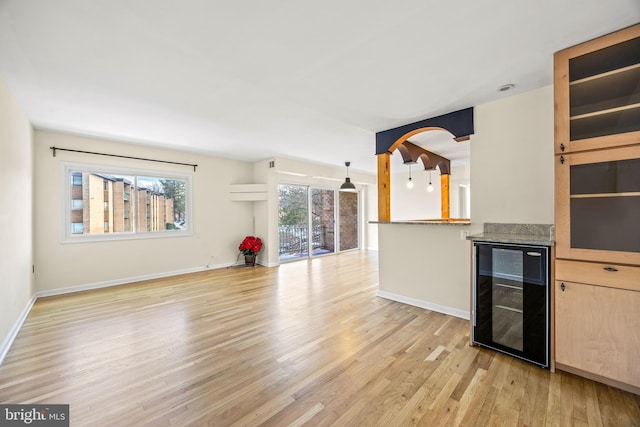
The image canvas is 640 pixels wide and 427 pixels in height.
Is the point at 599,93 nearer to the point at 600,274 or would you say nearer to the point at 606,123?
the point at 606,123

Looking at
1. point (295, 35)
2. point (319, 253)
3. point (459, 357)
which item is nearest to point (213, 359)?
point (459, 357)

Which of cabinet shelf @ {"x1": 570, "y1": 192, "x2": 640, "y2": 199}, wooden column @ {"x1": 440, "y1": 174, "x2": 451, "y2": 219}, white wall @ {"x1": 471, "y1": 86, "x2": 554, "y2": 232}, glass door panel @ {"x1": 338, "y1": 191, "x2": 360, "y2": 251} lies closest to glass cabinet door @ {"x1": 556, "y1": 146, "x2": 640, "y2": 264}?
cabinet shelf @ {"x1": 570, "y1": 192, "x2": 640, "y2": 199}

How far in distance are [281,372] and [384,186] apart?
9.19 feet

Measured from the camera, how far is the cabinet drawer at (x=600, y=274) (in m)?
1.79

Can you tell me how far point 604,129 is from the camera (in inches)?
75.4

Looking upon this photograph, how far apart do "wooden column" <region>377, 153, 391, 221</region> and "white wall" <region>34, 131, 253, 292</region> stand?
12.3ft

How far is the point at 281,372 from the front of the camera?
2129 millimetres

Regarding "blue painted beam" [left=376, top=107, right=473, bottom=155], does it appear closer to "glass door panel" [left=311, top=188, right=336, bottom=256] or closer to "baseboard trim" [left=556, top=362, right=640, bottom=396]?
"baseboard trim" [left=556, top=362, right=640, bottom=396]

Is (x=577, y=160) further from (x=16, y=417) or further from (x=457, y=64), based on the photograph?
(x=16, y=417)

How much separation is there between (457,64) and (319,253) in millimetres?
5987

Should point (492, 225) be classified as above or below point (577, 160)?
below

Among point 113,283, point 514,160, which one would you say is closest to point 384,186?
point 514,160

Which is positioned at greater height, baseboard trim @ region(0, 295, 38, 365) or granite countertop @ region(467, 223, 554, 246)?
granite countertop @ region(467, 223, 554, 246)

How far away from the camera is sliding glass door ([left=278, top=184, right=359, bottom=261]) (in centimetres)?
686
